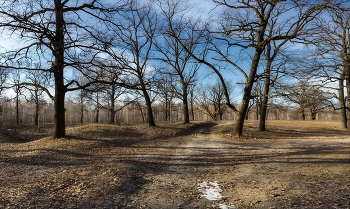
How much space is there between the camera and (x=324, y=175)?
21.1 feet

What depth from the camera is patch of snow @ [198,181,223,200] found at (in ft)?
17.2

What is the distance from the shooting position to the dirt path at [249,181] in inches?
188

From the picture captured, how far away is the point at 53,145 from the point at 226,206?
10.3 meters

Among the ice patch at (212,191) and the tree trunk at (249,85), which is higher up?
the tree trunk at (249,85)

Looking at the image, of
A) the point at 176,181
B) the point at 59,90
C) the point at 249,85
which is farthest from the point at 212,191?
the point at 249,85

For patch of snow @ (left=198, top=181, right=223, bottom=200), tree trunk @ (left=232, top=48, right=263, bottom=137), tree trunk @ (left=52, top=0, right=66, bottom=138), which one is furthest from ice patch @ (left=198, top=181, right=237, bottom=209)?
tree trunk @ (left=232, top=48, right=263, bottom=137)

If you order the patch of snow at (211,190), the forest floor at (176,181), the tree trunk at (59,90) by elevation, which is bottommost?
the patch of snow at (211,190)

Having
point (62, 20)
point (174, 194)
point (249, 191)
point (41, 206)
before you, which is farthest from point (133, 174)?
point (62, 20)

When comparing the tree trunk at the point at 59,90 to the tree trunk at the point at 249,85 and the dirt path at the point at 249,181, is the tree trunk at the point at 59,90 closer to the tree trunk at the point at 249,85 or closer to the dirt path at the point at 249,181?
the dirt path at the point at 249,181

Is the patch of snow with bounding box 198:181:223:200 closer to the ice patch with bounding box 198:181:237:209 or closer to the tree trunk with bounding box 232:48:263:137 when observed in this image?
the ice patch with bounding box 198:181:237:209

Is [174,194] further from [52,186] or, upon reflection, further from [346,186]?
[346,186]

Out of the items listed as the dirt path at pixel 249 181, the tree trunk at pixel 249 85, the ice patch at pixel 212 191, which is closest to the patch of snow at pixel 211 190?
the ice patch at pixel 212 191

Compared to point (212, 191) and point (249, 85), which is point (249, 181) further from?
point (249, 85)

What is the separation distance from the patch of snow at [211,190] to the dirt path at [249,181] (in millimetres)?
120
